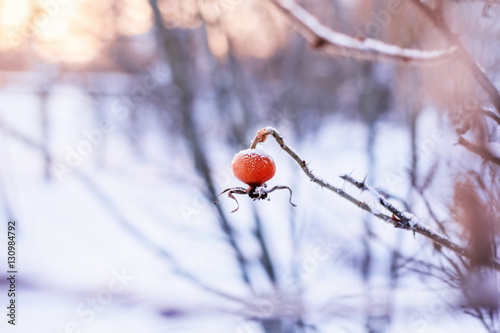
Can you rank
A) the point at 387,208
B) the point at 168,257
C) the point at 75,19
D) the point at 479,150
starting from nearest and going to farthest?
the point at 387,208 → the point at 479,150 → the point at 168,257 → the point at 75,19

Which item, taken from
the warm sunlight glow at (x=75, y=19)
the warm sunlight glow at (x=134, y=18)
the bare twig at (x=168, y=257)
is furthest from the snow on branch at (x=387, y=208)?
the warm sunlight glow at (x=75, y=19)

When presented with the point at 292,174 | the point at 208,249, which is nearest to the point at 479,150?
the point at 292,174

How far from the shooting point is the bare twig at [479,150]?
0.96 meters

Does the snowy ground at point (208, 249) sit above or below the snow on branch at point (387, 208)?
above

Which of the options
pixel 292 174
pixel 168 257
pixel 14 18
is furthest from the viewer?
pixel 14 18

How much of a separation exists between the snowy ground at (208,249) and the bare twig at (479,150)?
272mm

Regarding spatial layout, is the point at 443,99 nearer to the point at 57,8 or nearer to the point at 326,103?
the point at 326,103

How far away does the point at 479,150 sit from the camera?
3.22 ft

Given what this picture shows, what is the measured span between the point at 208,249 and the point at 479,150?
3.75 meters

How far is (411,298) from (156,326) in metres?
2.36

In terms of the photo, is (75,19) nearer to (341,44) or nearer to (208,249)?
(208,249)

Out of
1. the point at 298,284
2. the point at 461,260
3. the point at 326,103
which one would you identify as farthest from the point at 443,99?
the point at 326,103

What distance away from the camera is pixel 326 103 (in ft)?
15.1

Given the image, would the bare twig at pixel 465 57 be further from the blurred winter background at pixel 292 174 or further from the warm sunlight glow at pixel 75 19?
the warm sunlight glow at pixel 75 19
